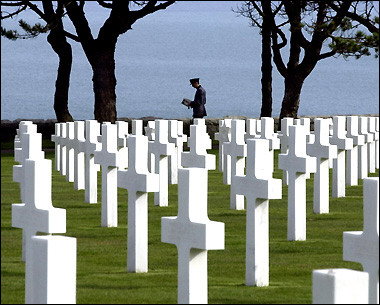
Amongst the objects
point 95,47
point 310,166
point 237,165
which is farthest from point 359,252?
point 95,47

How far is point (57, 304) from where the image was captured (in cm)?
464

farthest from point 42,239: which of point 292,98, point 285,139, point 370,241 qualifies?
point 292,98

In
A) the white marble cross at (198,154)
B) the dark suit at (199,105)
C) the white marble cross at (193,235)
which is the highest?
the dark suit at (199,105)

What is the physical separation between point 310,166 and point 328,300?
6.39 metres

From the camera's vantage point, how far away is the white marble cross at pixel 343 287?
418 cm

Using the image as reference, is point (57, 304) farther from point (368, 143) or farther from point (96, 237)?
point (368, 143)

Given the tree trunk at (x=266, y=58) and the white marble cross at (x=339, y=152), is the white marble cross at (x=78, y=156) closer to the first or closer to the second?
the white marble cross at (x=339, y=152)

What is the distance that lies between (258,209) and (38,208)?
89.1 inches

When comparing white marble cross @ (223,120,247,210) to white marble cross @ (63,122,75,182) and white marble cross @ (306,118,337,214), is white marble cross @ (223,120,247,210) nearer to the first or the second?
white marble cross @ (306,118,337,214)

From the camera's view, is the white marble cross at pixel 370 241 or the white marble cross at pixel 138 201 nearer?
the white marble cross at pixel 370 241

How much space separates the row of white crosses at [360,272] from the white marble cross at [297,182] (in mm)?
4527

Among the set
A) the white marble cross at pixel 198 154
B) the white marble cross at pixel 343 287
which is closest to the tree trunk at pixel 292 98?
the white marble cross at pixel 198 154

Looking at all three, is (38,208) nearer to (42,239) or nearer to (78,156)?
(42,239)

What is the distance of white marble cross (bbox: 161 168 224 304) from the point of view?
6293 millimetres
